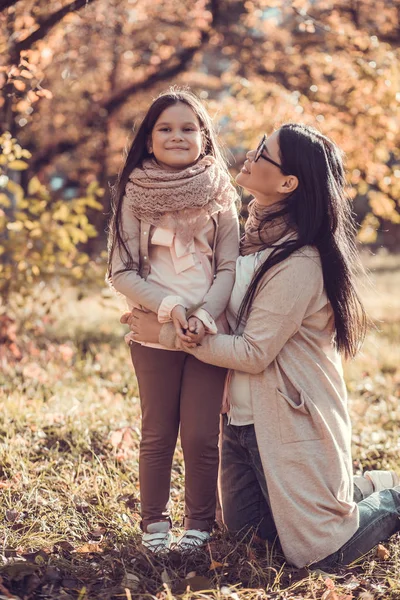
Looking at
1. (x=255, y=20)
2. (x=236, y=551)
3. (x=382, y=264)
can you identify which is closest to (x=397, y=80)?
(x=236, y=551)

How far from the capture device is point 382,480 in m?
3.11

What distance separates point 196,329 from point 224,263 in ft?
1.18

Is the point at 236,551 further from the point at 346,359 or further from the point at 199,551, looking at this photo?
the point at 346,359

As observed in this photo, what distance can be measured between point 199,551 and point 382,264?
13884mm

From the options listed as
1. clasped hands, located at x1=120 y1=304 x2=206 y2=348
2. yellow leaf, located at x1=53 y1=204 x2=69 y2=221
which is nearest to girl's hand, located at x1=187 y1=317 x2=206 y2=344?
clasped hands, located at x1=120 y1=304 x2=206 y2=348

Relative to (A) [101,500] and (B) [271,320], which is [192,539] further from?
(B) [271,320]

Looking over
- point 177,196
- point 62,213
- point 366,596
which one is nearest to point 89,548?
point 366,596

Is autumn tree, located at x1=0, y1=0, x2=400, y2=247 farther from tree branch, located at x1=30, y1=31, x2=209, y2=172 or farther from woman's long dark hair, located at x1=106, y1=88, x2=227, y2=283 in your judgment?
woman's long dark hair, located at x1=106, y1=88, x2=227, y2=283

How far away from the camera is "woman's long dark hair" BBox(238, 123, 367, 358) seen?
2.60 m

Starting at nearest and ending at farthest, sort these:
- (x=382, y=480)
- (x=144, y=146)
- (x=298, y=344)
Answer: (x=298, y=344) < (x=144, y=146) < (x=382, y=480)

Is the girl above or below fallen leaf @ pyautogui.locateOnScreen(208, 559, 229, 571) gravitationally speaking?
above

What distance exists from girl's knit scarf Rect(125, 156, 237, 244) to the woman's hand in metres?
0.33

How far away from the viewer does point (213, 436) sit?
2721mm

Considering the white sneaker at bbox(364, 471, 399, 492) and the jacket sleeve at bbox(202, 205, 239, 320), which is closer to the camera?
the jacket sleeve at bbox(202, 205, 239, 320)
